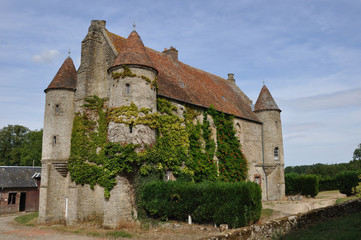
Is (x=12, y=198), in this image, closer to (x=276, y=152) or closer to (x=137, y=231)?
(x=137, y=231)

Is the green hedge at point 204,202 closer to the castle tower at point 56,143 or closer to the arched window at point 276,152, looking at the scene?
the castle tower at point 56,143

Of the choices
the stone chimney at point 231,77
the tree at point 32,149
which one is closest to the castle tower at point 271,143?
the stone chimney at point 231,77

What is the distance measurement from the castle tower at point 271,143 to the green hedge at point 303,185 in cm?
435

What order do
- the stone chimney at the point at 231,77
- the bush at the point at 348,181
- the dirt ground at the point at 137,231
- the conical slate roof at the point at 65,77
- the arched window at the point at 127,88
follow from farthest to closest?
the stone chimney at the point at 231,77 < the bush at the point at 348,181 < the conical slate roof at the point at 65,77 < the arched window at the point at 127,88 < the dirt ground at the point at 137,231

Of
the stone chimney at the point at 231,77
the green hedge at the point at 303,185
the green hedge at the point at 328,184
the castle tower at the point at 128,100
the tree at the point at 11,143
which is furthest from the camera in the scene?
the tree at the point at 11,143

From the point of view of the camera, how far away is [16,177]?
32656mm

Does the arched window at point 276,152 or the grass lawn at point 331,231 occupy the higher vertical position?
the arched window at point 276,152

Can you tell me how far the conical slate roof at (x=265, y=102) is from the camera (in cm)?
2970

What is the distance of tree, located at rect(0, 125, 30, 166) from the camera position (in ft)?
185

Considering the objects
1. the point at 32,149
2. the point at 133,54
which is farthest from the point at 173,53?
the point at 32,149

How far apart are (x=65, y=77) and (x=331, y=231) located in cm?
1953

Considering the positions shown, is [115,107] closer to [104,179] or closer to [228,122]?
[104,179]

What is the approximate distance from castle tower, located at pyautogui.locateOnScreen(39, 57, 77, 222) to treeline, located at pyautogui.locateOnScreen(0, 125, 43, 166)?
1342 inches

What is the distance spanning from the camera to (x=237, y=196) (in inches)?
574
